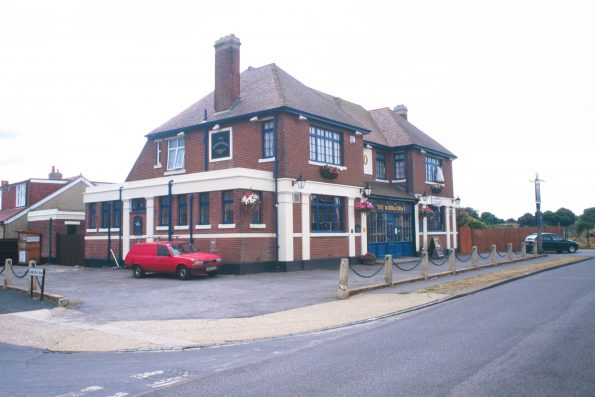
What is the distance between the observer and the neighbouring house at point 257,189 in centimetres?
2167

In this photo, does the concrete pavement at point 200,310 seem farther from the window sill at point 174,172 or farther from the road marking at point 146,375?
the window sill at point 174,172

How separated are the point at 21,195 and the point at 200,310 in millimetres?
30637

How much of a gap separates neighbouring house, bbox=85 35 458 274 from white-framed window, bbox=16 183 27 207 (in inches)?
469

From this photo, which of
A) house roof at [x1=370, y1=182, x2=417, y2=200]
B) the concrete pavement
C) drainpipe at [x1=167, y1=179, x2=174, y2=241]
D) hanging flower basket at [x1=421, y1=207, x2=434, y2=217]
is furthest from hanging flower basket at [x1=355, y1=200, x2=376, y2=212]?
drainpipe at [x1=167, y1=179, x2=174, y2=241]

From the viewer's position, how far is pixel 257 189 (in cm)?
2162

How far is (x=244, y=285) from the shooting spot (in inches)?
683

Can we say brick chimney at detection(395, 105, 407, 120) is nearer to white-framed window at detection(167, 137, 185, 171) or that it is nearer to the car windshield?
white-framed window at detection(167, 137, 185, 171)

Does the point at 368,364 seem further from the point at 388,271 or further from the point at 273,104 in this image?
the point at 273,104

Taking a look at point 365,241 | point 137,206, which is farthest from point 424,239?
point 137,206

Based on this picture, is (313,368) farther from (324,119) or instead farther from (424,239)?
(424,239)

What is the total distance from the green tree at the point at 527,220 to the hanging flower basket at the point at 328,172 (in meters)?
53.4

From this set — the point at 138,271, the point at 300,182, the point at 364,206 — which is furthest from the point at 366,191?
the point at 138,271

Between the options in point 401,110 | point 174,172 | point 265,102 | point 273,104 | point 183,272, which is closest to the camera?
point 183,272

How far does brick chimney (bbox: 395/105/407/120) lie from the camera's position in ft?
128
